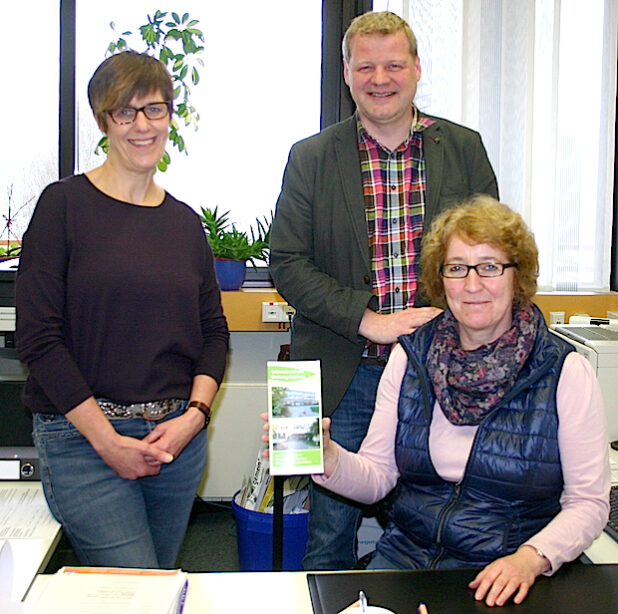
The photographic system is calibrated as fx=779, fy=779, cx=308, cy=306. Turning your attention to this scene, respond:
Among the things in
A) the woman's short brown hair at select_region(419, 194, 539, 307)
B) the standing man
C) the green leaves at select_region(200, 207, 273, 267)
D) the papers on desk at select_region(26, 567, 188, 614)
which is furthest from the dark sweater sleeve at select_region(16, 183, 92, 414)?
the green leaves at select_region(200, 207, 273, 267)

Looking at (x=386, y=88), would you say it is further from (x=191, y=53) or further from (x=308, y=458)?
(x=191, y=53)

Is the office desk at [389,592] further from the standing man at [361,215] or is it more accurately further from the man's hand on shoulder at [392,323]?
the standing man at [361,215]

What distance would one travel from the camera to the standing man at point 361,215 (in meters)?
1.94

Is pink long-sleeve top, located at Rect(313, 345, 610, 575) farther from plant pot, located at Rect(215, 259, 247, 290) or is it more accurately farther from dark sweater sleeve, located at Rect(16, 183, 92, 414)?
plant pot, located at Rect(215, 259, 247, 290)

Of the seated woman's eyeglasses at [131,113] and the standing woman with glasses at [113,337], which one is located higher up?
the seated woman's eyeglasses at [131,113]

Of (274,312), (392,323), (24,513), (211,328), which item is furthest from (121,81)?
(274,312)

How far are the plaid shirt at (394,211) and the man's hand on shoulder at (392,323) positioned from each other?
91 mm

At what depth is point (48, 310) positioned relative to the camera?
5.03 feet

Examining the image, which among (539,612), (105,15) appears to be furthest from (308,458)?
(105,15)

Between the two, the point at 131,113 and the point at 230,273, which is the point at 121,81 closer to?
the point at 131,113

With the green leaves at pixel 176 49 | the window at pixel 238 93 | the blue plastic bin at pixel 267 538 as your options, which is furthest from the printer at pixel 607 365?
the green leaves at pixel 176 49

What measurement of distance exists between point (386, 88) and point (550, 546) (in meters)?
1.14

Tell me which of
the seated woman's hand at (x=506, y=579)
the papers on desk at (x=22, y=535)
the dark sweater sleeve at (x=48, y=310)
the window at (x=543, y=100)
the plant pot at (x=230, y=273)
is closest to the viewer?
the papers on desk at (x=22, y=535)

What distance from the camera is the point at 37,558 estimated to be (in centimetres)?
136
